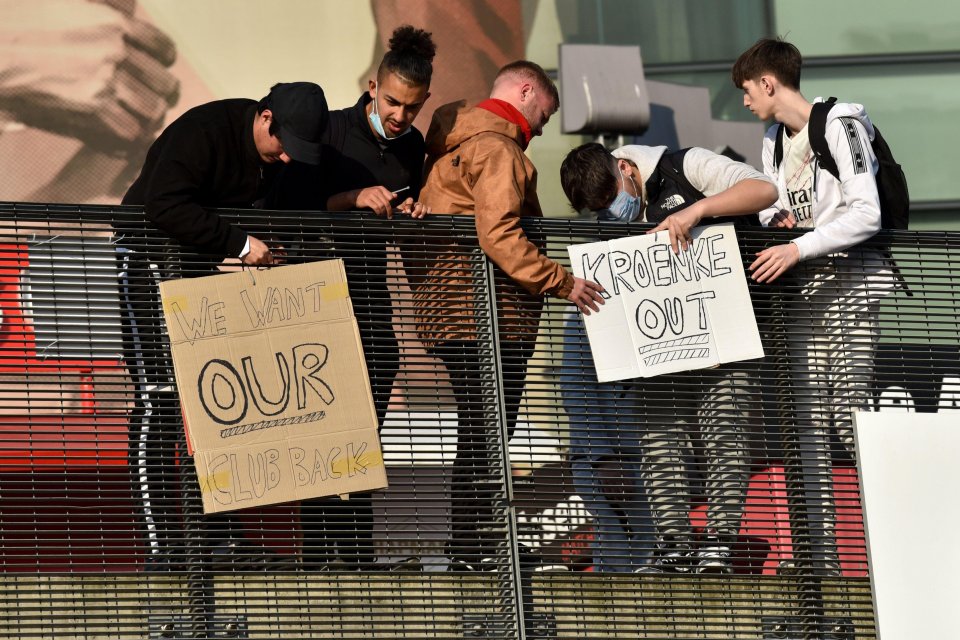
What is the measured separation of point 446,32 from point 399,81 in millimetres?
8593

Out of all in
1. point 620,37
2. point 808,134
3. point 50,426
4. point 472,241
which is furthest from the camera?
point 620,37

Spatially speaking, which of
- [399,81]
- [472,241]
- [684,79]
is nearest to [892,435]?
[472,241]

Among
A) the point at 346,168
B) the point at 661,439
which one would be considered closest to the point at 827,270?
the point at 661,439

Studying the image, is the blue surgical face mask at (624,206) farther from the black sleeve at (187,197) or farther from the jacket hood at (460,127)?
the black sleeve at (187,197)

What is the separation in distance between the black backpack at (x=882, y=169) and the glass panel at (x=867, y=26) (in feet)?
27.0

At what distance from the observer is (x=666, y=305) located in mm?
5797

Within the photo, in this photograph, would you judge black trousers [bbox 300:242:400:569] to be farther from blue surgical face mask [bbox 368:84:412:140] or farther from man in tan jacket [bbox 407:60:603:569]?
blue surgical face mask [bbox 368:84:412:140]

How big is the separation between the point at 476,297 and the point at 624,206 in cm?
81

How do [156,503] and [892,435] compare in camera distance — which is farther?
[892,435]

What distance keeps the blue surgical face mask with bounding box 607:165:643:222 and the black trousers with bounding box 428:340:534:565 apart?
2.44 ft

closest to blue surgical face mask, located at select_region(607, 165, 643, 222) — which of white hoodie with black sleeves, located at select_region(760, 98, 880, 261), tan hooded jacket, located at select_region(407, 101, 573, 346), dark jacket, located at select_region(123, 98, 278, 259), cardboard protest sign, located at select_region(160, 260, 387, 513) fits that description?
tan hooded jacket, located at select_region(407, 101, 573, 346)

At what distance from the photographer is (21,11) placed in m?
14.1

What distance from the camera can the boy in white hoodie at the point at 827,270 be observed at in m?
5.84

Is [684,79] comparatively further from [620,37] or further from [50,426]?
[50,426]
